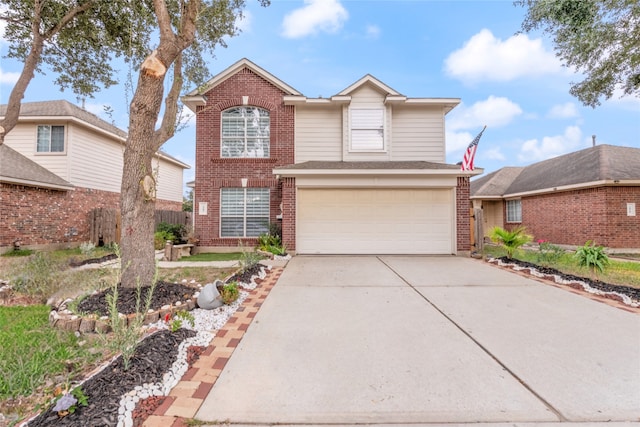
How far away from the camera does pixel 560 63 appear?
1002 cm

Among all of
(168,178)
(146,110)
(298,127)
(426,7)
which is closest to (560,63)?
(426,7)

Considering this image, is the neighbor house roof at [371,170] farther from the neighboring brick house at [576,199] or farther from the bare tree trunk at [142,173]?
the neighboring brick house at [576,199]

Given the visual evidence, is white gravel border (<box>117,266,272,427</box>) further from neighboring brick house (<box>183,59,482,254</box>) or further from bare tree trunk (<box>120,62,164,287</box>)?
neighboring brick house (<box>183,59,482,254</box>)

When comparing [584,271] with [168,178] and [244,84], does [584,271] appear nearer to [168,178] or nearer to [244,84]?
[244,84]

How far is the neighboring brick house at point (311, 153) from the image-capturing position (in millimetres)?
9938

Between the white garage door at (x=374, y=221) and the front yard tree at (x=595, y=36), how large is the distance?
20.2 ft

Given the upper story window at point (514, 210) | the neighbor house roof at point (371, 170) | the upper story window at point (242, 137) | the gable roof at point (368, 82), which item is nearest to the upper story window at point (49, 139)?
the upper story window at point (242, 137)

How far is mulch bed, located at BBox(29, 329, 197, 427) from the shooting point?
184cm

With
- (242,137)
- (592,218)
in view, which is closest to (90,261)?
(242,137)

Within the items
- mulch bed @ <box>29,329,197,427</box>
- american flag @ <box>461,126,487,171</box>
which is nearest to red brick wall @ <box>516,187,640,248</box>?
american flag @ <box>461,126,487,171</box>

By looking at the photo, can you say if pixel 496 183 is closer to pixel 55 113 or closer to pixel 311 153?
pixel 311 153

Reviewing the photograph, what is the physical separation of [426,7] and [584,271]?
8849 mm

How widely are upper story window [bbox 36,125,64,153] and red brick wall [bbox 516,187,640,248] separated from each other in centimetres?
2294

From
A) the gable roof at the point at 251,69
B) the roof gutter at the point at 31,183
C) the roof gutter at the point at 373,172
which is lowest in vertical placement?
the roof gutter at the point at 31,183
